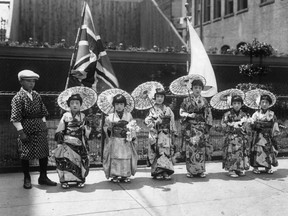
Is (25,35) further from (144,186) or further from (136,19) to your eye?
(144,186)

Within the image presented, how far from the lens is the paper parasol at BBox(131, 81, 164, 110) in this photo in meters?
6.46

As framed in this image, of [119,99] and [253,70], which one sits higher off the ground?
[253,70]

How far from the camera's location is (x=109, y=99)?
6219 mm

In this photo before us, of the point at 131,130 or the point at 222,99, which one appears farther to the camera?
the point at 222,99

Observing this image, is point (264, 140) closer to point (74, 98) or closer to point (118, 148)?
point (118, 148)

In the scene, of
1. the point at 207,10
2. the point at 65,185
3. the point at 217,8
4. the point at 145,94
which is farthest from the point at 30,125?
the point at 207,10

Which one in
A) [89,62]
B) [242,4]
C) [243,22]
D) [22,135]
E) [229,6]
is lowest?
[22,135]

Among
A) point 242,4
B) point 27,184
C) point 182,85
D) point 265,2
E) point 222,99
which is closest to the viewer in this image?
point 27,184

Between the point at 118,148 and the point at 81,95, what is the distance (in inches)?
41.2

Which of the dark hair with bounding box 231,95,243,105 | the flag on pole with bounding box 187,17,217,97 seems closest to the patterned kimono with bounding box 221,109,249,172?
the dark hair with bounding box 231,95,243,105

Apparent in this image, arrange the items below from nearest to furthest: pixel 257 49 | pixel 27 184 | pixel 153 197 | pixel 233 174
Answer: pixel 153 197
pixel 27 184
pixel 233 174
pixel 257 49

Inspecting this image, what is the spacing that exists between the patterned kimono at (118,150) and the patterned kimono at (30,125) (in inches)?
40.3

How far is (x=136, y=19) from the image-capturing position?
20.5 m

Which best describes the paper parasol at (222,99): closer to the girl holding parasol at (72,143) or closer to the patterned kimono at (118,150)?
the patterned kimono at (118,150)
